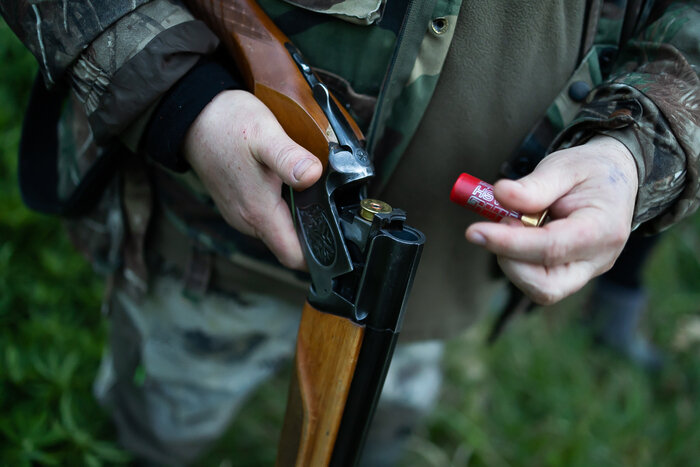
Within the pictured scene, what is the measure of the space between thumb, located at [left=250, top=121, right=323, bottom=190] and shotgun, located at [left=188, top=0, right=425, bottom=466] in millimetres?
44

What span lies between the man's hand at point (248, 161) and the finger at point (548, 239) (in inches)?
11.8

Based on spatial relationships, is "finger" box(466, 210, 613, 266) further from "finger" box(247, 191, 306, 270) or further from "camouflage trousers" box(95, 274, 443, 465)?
"camouflage trousers" box(95, 274, 443, 465)

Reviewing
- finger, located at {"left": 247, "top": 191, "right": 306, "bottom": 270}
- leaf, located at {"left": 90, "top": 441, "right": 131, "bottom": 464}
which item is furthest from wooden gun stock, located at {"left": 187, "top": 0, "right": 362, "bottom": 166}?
leaf, located at {"left": 90, "top": 441, "right": 131, "bottom": 464}

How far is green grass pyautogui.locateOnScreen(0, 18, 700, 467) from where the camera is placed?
179 centimetres

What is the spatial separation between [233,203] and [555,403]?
1898mm

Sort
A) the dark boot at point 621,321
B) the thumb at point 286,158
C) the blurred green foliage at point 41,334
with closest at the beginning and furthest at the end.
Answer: the thumb at point 286,158
the blurred green foliage at point 41,334
the dark boot at point 621,321

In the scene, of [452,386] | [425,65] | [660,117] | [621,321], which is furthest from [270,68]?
[621,321]

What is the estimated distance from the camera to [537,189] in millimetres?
809

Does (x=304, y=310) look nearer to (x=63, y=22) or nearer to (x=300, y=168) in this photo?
(x=300, y=168)

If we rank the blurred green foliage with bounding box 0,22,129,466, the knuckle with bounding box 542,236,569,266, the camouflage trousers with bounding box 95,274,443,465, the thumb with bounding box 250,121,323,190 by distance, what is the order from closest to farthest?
1. the knuckle with bounding box 542,236,569,266
2. the thumb with bounding box 250,121,323,190
3. the camouflage trousers with bounding box 95,274,443,465
4. the blurred green foliage with bounding box 0,22,129,466

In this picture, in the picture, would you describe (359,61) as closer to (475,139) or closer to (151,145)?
(475,139)

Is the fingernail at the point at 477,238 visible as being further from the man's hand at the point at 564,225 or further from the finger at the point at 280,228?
the finger at the point at 280,228

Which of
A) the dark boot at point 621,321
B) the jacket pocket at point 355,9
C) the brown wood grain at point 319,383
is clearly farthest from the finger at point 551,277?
the dark boot at point 621,321

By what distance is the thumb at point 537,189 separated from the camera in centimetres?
80
